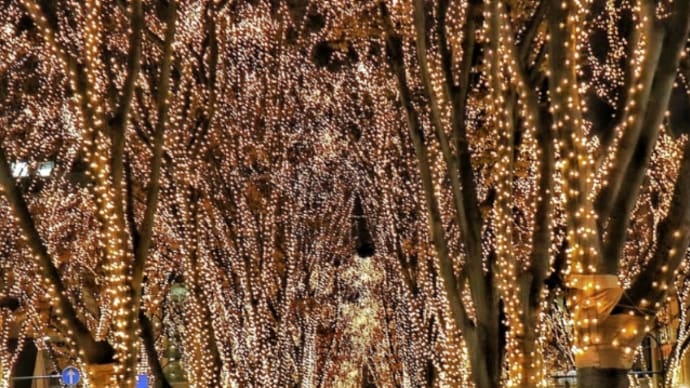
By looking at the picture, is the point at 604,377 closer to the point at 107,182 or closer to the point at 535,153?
the point at 535,153

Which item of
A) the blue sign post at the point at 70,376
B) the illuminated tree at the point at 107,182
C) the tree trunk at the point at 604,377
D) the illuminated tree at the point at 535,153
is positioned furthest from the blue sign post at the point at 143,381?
the tree trunk at the point at 604,377

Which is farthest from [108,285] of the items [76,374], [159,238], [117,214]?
[76,374]

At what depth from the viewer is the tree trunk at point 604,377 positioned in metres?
6.22

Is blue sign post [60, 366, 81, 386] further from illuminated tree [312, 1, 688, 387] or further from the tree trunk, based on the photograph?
the tree trunk

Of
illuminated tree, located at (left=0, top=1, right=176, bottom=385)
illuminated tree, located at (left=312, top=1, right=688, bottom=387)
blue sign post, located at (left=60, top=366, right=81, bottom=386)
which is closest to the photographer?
illuminated tree, located at (left=312, top=1, right=688, bottom=387)

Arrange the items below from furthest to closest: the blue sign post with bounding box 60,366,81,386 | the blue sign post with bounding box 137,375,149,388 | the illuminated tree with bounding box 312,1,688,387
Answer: the blue sign post with bounding box 137,375,149,388 < the blue sign post with bounding box 60,366,81,386 < the illuminated tree with bounding box 312,1,688,387

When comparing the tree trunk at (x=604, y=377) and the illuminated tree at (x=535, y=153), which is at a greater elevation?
the illuminated tree at (x=535, y=153)

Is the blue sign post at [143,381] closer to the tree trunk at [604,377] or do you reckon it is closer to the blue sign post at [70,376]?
the blue sign post at [70,376]

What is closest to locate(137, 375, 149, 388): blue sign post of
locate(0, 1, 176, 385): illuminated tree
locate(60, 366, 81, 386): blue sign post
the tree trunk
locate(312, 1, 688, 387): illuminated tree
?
locate(60, 366, 81, 386): blue sign post

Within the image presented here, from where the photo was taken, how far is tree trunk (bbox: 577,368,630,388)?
20.4ft

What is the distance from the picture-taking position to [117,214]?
8547mm

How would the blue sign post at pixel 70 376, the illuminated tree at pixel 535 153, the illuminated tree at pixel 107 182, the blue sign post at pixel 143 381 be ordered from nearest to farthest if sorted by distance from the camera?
the illuminated tree at pixel 535 153, the illuminated tree at pixel 107 182, the blue sign post at pixel 70 376, the blue sign post at pixel 143 381

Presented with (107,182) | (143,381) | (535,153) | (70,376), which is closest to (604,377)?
(535,153)

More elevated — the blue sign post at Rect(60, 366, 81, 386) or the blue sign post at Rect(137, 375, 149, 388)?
the blue sign post at Rect(137, 375, 149, 388)
